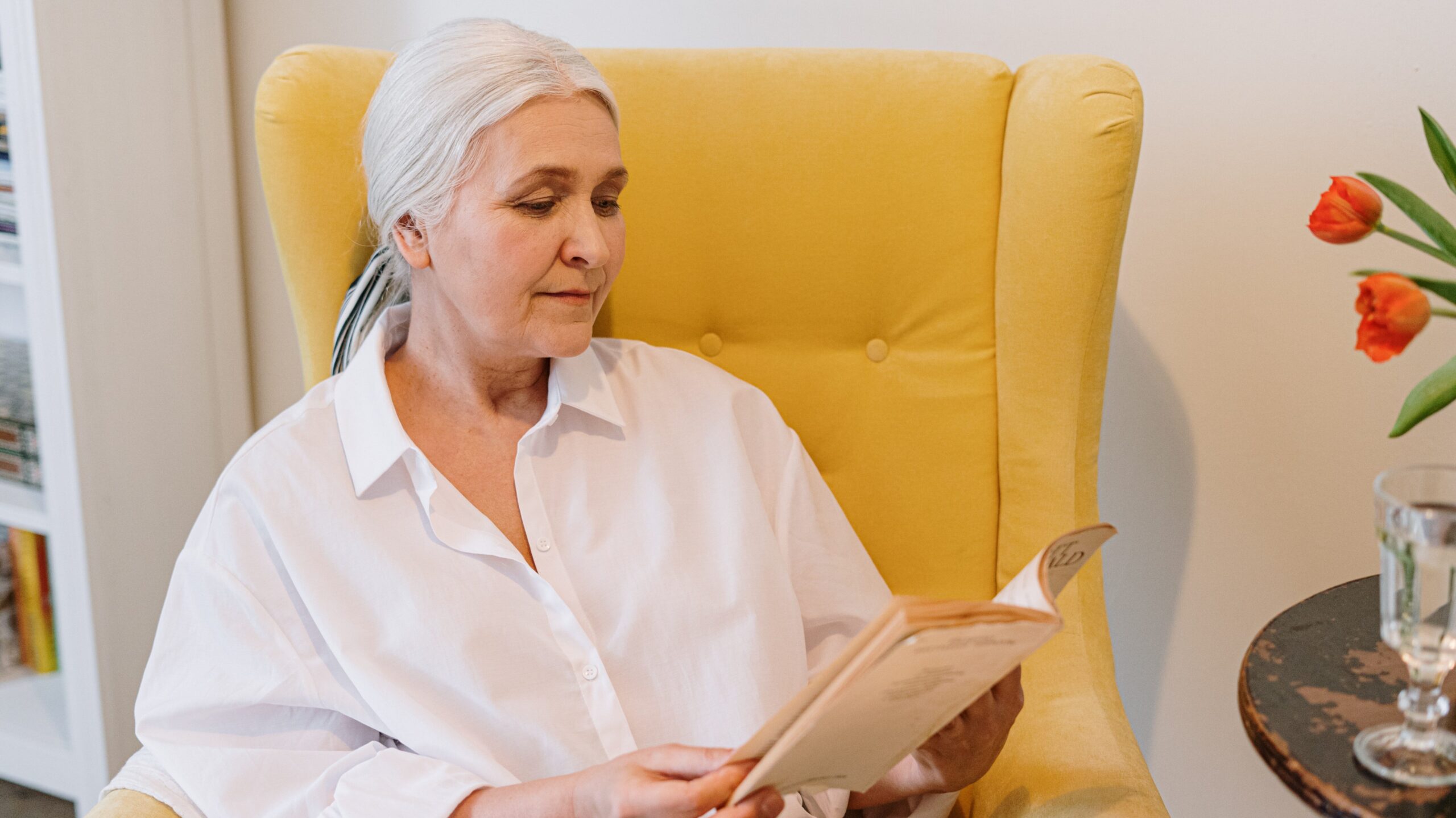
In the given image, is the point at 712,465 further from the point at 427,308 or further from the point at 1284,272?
the point at 1284,272

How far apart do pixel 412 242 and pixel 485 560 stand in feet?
1.03

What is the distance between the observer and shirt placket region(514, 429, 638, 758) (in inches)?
40.7

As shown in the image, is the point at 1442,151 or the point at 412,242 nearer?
the point at 1442,151

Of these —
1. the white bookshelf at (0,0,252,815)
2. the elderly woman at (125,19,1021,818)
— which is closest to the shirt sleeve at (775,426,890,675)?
the elderly woman at (125,19,1021,818)

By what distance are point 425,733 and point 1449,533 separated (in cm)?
79

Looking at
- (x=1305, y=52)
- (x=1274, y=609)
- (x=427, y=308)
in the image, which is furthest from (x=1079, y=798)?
(x=1305, y=52)

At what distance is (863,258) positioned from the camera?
1.27 metres

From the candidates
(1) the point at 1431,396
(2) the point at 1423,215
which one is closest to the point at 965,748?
(1) the point at 1431,396

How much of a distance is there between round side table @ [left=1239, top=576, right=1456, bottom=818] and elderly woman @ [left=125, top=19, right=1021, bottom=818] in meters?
0.19

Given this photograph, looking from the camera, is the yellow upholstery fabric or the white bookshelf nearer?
the yellow upholstery fabric

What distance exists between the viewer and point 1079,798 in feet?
3.26

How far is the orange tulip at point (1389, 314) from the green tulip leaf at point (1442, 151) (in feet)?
0.65

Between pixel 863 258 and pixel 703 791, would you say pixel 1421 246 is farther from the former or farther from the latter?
pixel 703 791

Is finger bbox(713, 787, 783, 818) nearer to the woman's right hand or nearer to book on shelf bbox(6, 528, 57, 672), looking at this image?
the woman's right hand
